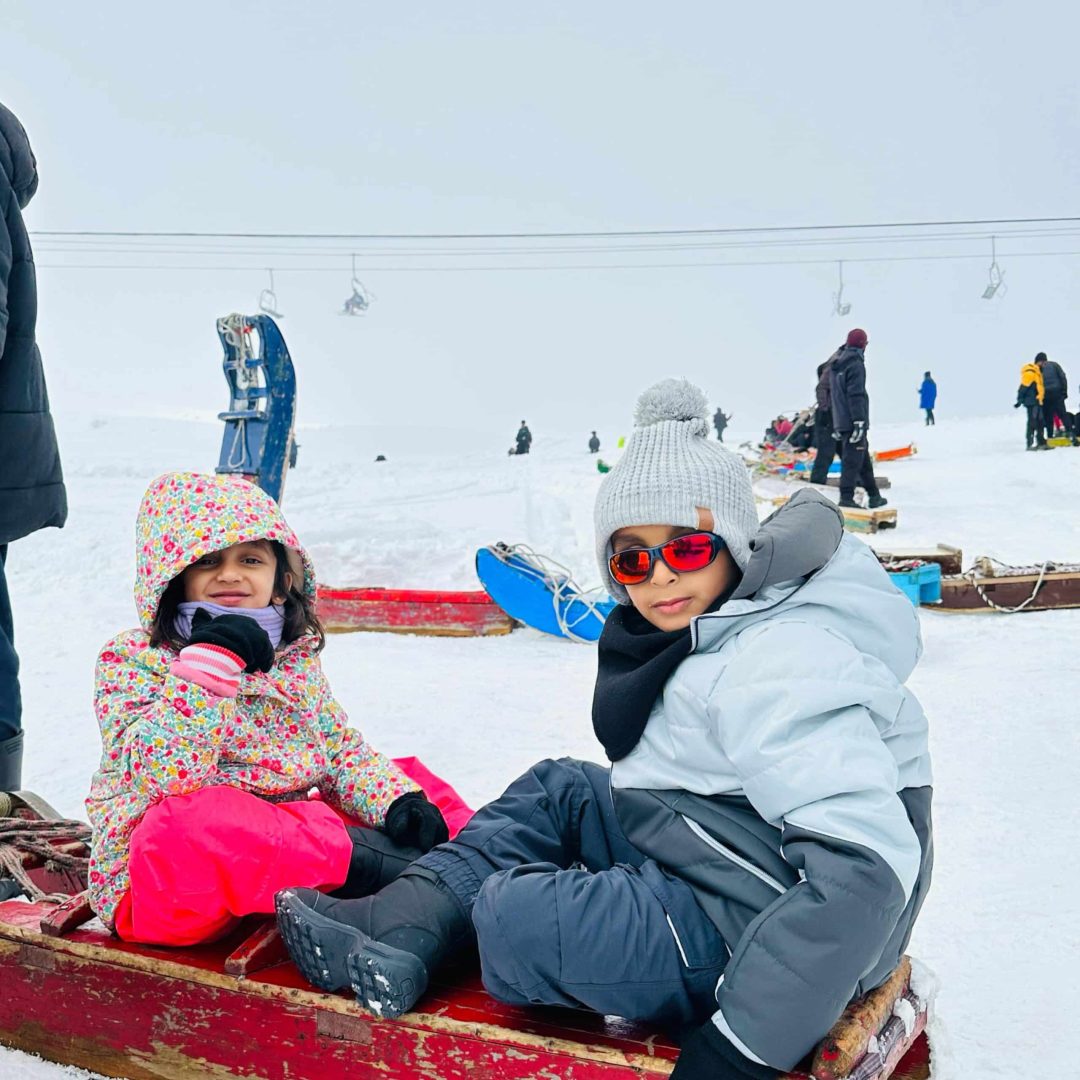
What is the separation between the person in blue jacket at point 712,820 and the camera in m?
1.29

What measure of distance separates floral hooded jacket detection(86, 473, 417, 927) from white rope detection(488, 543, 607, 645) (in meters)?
2.78

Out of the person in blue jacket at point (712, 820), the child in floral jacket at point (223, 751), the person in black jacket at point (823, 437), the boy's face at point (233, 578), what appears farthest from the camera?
the person in black jacket at point (823, 437)

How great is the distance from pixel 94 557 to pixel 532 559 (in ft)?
12.9

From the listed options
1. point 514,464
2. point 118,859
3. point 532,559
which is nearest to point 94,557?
point 532,559

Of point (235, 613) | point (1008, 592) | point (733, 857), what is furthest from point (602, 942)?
point (1008, 592)

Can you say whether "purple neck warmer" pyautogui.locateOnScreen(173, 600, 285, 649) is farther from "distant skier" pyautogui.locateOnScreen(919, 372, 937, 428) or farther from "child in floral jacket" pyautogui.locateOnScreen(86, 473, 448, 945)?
"distant skier" pyautogui.locateOnScreen(919, 372, 937, 428)

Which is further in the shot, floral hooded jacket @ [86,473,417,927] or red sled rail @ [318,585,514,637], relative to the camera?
red sled rail @ [318,585,514,637]

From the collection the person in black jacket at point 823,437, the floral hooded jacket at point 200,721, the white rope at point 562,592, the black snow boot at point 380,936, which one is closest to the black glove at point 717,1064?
the black snow boot at point 380,936

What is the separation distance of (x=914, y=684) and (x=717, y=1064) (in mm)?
3194

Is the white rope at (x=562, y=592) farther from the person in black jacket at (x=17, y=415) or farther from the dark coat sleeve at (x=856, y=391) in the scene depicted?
the dark coat sleeve at (x=856, y=391)

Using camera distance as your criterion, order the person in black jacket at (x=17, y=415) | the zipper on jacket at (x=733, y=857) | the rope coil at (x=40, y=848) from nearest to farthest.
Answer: the zipper on jacket at (x=733, y=857) < the rope coil at (x=40, y=848) < the person in black jacket at (x=17, y=415)

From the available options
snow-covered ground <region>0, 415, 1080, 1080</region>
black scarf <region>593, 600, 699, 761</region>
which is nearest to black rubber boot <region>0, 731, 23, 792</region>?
snow-covered ground <region>0, 415, 1080, 1080</region>

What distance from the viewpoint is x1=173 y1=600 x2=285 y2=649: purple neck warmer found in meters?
2.04

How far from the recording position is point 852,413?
28.0 ft
